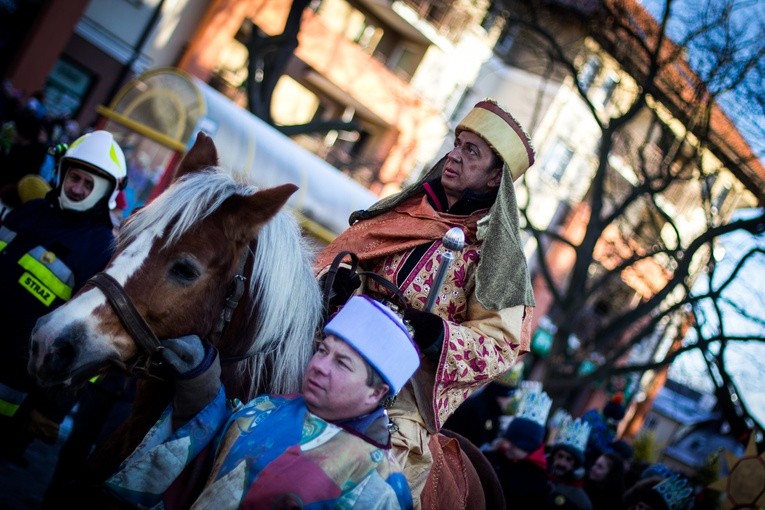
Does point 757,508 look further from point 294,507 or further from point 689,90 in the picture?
point 689,90

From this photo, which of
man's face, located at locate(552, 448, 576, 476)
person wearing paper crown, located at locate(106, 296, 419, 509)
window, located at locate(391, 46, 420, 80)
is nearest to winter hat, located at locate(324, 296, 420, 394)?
person wearing paper crown, located at locate(106, 296, 419, 509)

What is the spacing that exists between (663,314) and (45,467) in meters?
10.1

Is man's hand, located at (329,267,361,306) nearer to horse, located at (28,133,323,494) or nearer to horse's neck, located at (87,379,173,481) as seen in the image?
horse, located at (28,133,323,494)

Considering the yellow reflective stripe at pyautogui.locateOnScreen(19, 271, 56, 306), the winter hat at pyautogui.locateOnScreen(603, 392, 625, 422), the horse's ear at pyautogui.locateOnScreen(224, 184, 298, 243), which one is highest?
the horse's ear at pyautogui.locateOnScreen(224, 184, 298, 243)

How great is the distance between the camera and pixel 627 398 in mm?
28609

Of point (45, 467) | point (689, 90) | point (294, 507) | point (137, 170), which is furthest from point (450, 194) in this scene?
point (689, 90)

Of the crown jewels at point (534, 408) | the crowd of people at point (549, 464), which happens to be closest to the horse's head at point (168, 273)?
the crowd of people at point (549, 464)

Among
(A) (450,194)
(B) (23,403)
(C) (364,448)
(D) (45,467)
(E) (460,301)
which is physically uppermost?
(A) (450,194)

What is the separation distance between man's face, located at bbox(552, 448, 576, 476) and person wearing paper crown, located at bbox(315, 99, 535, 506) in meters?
3.65

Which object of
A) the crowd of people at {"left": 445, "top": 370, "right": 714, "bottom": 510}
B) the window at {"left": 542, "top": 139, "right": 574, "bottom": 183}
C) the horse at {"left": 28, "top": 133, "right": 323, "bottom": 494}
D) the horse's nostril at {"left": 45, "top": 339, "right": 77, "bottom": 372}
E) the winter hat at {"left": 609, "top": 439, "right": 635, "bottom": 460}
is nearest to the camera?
the horse's nostril at {"left": 45, "top": 339, "right": 77, "bottom": 372}

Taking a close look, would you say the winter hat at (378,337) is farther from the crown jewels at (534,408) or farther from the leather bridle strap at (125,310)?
the crown jewels at (534,408)

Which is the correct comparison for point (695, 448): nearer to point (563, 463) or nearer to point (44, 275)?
point (563, 463)

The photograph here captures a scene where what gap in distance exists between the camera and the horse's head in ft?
7.53

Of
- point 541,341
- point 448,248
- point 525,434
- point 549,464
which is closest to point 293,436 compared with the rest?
point 448,248
